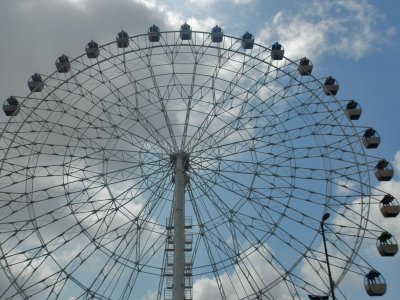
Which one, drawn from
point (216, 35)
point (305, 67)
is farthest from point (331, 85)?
point (216, 35)

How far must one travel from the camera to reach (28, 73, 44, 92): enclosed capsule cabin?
34250mm

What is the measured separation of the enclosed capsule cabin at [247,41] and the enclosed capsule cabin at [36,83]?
44.7 feet

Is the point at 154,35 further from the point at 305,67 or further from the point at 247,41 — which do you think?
the point at 305,67

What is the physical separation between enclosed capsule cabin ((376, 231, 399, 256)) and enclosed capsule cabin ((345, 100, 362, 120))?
7938 mm

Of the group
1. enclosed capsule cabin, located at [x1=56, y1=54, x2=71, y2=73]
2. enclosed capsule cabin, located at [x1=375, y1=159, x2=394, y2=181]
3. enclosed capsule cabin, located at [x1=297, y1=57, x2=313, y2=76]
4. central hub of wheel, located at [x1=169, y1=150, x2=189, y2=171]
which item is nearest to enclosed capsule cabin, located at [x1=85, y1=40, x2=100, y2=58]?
enclosed capsule cabin, located at [x1=56, y1=54, x2=71, y2=73]

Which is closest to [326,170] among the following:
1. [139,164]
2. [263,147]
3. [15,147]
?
[263,147]

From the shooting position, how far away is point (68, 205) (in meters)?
30.1

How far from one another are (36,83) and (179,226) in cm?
1412

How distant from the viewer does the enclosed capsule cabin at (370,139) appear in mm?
33250

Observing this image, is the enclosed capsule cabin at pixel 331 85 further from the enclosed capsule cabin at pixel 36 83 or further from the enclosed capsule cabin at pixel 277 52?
the enclosed capsule cabin at pixel 36 83

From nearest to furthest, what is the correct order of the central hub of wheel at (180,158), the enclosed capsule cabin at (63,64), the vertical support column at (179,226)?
the vertical support column at (179,226) < the central hub of wheel at (180,158) < the enclosed capsule cabin at (63,64)

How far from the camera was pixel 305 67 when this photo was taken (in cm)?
3531

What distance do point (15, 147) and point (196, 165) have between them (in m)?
10.6

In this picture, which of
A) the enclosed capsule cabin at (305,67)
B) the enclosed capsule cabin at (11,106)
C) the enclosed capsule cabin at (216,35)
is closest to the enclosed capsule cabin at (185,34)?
the enclosed capsule cabin at (216,35)
